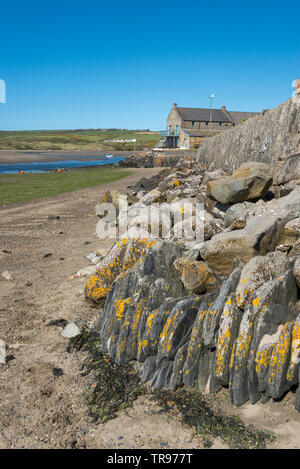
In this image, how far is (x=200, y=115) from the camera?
74375 mm

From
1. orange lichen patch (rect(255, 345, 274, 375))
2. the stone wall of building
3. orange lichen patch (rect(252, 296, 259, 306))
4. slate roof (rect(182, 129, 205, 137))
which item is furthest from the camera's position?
slate roof (rect(182, 129, 205, 137))

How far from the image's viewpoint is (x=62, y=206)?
25.2 m

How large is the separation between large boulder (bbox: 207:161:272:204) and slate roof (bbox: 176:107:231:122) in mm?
65765

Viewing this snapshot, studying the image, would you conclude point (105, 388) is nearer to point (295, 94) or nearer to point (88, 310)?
point (88, 310)

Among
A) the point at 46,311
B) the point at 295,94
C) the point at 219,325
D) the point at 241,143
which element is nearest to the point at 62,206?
the point at 241,143

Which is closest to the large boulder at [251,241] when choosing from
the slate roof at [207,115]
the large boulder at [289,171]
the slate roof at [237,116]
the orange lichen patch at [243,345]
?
the large boulder at [289,171]

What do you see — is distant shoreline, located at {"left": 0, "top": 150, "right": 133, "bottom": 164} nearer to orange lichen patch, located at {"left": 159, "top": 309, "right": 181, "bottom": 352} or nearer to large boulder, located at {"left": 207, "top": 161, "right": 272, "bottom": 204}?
large boulder, located at {"left": 207, "top": 161, "right": 272, "bottom": 204}

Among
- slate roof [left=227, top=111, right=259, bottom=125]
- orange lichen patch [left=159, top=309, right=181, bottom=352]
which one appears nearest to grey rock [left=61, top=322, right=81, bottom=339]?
orange lichen patch [left=159, top=309, right=181, bottom=352]

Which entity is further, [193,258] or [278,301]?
[193,258]

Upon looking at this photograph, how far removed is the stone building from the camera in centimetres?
6956

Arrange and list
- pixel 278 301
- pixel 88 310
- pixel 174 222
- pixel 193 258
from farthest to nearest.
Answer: pixel 174 222, pixel 88 310, pixel 193 258, pixel 278 301

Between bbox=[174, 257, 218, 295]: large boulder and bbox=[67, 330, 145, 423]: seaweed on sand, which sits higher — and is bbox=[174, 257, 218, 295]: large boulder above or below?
above
